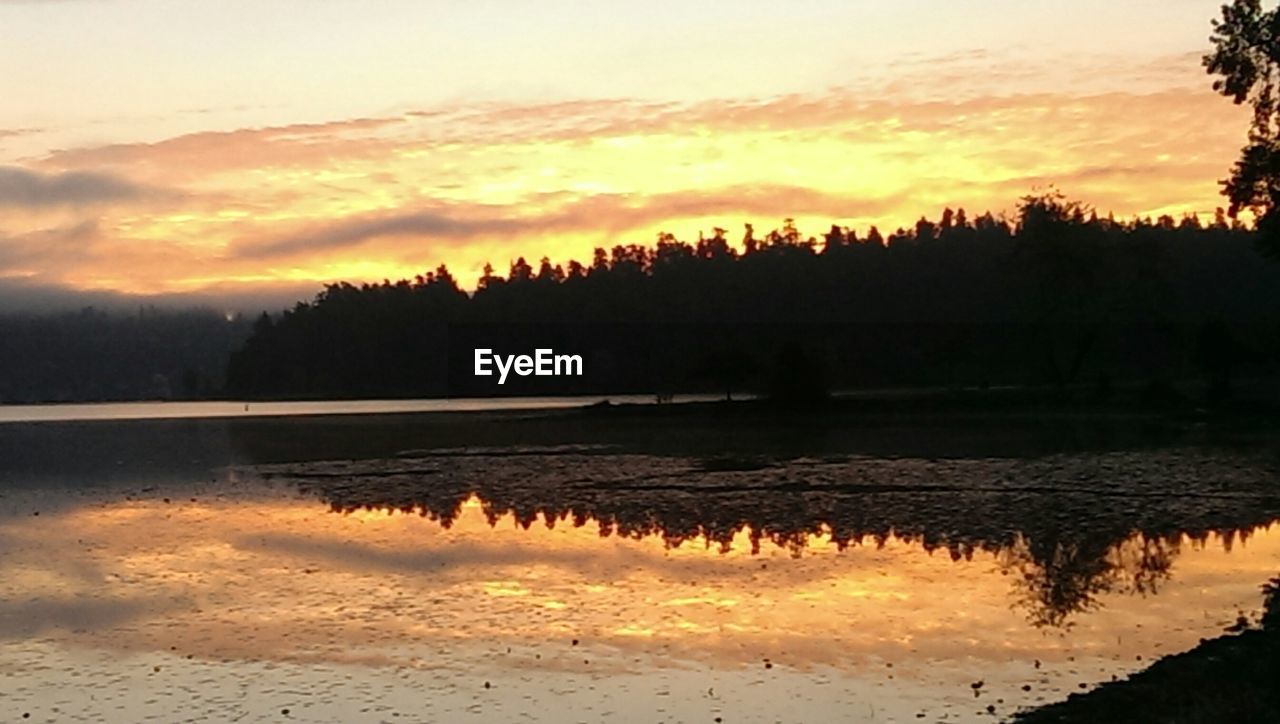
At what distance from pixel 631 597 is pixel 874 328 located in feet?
428

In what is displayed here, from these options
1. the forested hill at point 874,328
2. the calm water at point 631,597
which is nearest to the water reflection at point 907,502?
the calm water at point 631,597

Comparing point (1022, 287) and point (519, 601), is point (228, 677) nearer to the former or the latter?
point (519, 601)

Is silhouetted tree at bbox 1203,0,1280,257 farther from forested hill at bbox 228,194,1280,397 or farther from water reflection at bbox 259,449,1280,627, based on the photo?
forested hill at bbox 228,194,1280,397

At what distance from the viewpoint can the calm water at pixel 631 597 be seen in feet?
55.0

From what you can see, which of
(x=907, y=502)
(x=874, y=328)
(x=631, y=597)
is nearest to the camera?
(x=631, y=597)

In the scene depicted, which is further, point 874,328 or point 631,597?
point 874,328

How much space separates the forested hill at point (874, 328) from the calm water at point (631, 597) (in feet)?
165

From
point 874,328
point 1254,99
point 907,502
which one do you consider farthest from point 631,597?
point 874,328

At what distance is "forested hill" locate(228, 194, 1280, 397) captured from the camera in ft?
327

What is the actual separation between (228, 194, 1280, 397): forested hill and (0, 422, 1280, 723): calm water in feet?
165

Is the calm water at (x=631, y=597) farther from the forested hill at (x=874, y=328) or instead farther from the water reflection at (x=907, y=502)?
the forested hill at (x=874, y=328)

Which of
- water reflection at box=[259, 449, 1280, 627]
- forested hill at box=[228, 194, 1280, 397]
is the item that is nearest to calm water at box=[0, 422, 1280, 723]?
water reflection at box=[259, 449, 1280, 627]

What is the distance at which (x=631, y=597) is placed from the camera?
928 inches

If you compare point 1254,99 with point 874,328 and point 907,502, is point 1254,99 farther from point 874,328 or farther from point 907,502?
point 874,328
